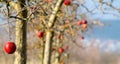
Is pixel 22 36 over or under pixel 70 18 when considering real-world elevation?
over

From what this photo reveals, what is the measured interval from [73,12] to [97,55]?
23374 millimetres

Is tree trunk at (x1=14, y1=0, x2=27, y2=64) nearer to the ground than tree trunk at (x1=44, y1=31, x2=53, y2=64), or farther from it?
farther from it

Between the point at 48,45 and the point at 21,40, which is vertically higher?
the point at 21,40

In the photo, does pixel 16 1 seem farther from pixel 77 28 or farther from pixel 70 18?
pixel 77 28

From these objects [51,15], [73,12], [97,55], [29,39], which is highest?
[51,15]

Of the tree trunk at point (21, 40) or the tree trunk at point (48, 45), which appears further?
the tree trunk at point (48, 45)

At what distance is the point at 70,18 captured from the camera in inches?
527

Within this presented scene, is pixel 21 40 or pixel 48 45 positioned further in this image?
pixel 48 45

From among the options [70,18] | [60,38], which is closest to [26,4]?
[70,18]

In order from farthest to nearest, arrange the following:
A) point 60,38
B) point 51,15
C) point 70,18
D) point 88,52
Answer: point 88,52, point 60,38, point 70,18, point 51,15

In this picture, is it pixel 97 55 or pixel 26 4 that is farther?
pixel 97 55

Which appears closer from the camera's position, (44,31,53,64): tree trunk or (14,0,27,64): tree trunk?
(14,0,27,64): tree trunk

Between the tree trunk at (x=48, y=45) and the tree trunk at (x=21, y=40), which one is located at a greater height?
the tree trunk at (x=21, y=40)

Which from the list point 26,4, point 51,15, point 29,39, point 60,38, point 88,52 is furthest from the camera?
point 88,52
